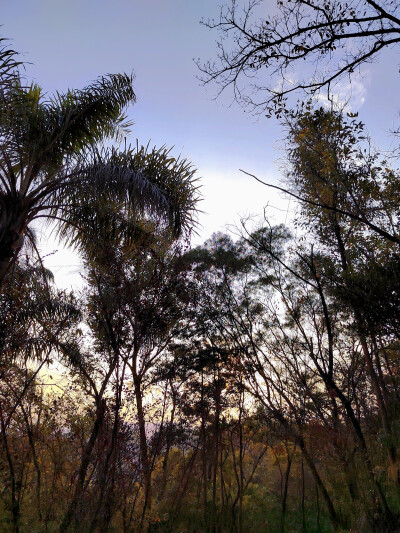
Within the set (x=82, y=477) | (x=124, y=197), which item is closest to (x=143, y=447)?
(x=82, y=477)

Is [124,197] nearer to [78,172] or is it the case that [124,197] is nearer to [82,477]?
[78,172]

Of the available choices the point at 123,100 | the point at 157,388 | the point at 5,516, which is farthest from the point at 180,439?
the point at 123,100

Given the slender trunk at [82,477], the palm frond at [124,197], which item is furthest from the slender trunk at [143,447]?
the palm frond at [124,197]

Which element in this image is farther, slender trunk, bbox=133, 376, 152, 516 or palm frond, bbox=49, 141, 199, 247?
slender trunk, bbox=133, 376, 152, 516

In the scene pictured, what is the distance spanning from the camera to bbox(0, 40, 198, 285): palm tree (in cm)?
505

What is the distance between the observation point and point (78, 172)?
540 cm

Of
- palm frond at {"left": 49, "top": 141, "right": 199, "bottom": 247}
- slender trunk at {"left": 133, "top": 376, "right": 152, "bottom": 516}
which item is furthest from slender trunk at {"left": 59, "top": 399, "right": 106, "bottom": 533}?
palm frond at {"left": 49, "top": 141, "right": 199, "bottom": 247}

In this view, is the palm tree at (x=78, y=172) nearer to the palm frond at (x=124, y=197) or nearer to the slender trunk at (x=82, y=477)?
the palm frond at (x=124, y=197)

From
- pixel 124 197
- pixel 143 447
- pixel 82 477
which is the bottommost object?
pixel 82 477

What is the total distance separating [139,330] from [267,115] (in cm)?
396

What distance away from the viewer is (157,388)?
11727 millimetres

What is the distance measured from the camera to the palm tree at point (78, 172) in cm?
505

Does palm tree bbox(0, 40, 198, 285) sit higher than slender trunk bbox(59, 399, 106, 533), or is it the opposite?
palm tree bbox(0, 40, 198, 285)

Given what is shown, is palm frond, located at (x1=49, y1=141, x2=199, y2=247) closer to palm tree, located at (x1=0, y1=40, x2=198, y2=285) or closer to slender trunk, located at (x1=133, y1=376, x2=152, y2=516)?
palm tree, located at (x1=0, y1=40, x2=198, y2=285)
